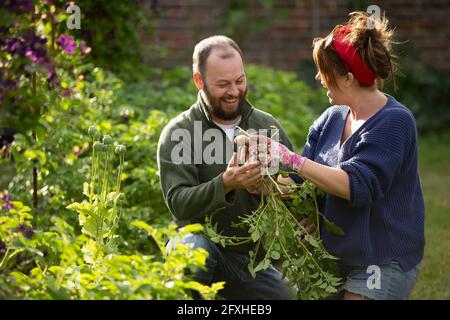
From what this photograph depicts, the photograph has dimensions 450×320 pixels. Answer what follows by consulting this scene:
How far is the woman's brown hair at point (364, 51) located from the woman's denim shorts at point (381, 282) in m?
0.72

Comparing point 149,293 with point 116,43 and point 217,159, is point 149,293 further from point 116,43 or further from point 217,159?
point 116,43

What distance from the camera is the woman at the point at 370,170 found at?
332 cm

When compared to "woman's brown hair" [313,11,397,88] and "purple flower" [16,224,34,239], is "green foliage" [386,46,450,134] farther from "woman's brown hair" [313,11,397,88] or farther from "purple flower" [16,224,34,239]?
"purple flower" [16,224,34,239]

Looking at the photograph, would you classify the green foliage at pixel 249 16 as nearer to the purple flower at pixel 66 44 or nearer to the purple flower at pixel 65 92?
the purple flower at pixel 65 92

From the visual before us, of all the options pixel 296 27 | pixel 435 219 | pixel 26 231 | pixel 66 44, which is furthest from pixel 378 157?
pixel 296 27

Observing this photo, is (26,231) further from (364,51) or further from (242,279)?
(364,51)

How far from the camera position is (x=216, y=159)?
376cm

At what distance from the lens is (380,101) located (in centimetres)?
349

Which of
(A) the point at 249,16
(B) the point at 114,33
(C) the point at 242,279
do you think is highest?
(A) the point at 249,16

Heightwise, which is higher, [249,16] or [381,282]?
[249,16]

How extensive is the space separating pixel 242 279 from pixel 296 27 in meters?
6.77

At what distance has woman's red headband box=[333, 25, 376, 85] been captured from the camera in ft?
11.3

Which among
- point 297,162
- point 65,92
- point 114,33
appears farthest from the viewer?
point 114,33

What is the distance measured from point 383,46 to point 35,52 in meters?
1.33
